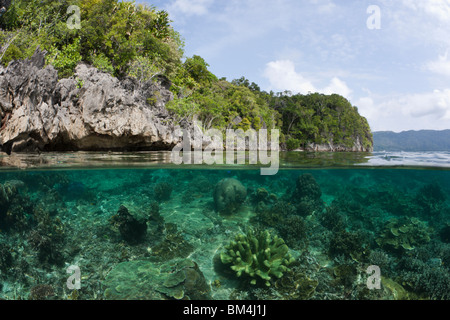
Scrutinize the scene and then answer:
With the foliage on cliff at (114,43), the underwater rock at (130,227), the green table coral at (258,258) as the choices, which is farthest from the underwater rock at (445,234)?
the foliage on cliff at (114,43)

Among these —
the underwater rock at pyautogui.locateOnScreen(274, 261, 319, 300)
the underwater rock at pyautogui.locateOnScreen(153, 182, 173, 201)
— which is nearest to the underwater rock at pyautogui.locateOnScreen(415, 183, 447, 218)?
the underwater rock at pyautogui.locateOnScreen(274, 261, 319, 300)

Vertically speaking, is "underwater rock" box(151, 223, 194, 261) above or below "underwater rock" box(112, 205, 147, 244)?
below

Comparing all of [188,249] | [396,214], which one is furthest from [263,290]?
[396,214]

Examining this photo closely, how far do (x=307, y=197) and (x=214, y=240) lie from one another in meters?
5.27

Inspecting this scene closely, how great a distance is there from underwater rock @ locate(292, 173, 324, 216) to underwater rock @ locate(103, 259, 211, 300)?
5.91 metres

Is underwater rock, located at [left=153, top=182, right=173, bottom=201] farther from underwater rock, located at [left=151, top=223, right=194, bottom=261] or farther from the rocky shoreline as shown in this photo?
the rocky shoreline

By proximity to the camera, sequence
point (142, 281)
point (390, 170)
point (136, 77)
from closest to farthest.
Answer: point (142, 281) < point (390, 170) < point (136, 77)

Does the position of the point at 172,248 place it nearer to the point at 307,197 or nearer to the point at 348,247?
the point at 348,247

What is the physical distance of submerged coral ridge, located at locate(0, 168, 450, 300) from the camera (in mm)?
7523

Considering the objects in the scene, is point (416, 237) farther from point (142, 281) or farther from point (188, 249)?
point (142, 281)

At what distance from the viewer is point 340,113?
66875 millimetres

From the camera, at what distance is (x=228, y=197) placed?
441 inches

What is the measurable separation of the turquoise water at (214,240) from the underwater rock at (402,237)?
4cm

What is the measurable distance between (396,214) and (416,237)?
4208 mm
